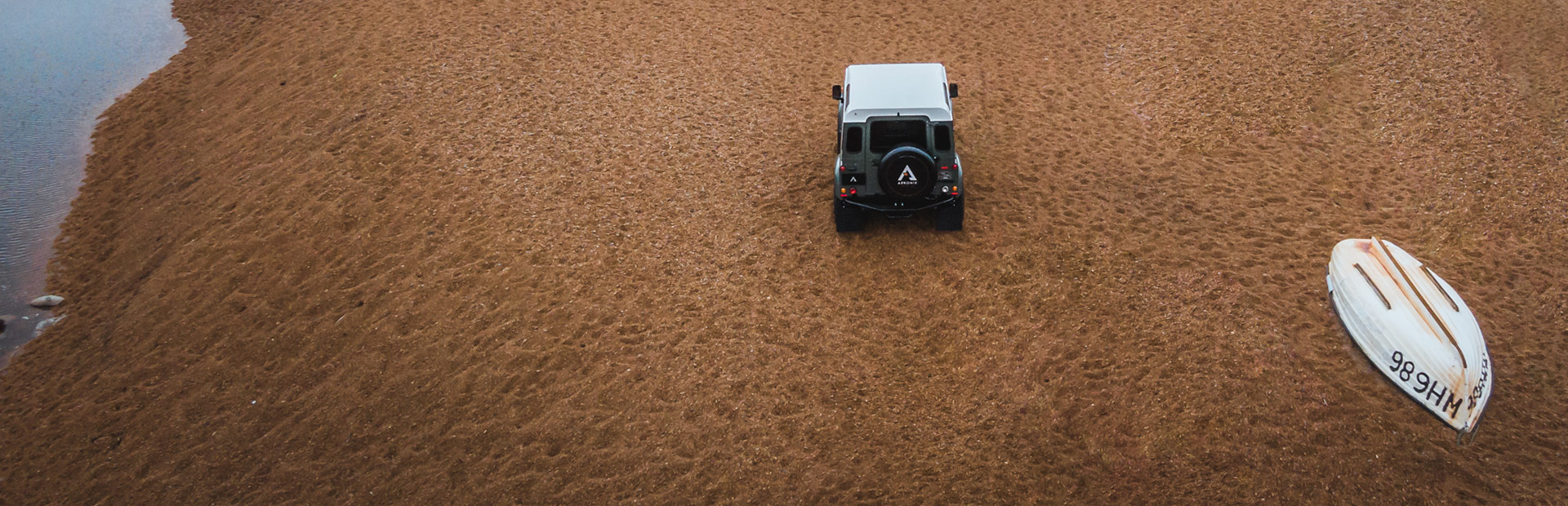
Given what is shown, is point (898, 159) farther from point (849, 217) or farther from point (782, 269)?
point (782, 269)

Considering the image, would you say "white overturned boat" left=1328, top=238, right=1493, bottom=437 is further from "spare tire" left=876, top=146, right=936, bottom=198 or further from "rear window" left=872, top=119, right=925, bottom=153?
"rear window" left=872, top=119, right=925, bottom=153

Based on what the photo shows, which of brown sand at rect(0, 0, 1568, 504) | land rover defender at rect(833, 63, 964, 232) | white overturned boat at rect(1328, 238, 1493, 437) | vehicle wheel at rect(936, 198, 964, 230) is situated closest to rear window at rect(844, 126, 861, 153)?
land rover defender at rect(833, 63, 964, 232)

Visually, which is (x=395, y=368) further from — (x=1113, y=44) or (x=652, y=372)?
(x=1113, y=44)

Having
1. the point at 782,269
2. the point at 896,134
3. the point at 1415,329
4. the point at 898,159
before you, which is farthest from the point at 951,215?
the point at 1415,329

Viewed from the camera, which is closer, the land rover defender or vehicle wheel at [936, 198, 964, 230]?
the land rover defender

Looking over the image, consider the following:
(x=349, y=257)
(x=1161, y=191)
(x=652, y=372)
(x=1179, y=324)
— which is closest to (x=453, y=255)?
(x=349, y=257)

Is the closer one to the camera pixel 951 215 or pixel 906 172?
pixel 906 172
